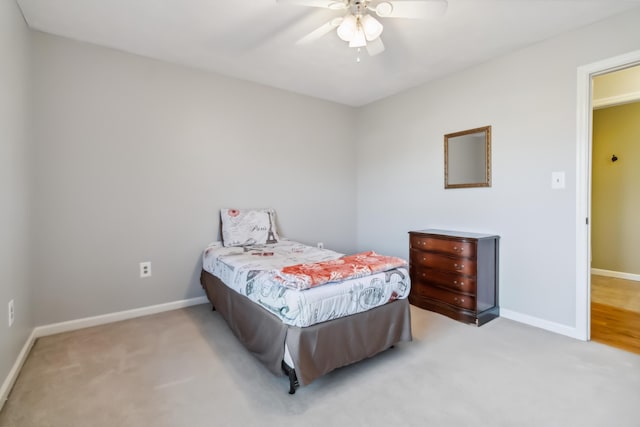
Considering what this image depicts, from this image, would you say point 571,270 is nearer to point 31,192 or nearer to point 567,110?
point 567,110

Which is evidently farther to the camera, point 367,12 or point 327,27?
point 367,12

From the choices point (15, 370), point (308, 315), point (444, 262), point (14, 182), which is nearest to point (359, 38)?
point (308, 315)

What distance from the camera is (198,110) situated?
122 inches

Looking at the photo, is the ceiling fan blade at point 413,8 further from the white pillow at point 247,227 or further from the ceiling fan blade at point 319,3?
the white pillow at point 247,227

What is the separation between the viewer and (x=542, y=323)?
8.48 ft

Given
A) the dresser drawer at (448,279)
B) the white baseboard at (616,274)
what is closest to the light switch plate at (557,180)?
the dresser drawer at (448,279)

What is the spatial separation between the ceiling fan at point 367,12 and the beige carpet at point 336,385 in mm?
2111

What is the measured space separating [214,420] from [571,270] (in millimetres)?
2711

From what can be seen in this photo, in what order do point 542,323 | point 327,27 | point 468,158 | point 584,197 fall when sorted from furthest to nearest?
point 468,158
point 542,323
point 584,197
point 327,27

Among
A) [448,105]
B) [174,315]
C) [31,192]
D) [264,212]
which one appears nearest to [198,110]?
[264,212]

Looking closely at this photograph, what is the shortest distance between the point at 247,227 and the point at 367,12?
2.18m

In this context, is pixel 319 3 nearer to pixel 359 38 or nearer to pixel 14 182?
pixel 359 38

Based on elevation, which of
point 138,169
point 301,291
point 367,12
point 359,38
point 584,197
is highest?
point 367,12

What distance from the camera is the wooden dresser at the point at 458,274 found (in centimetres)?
264
